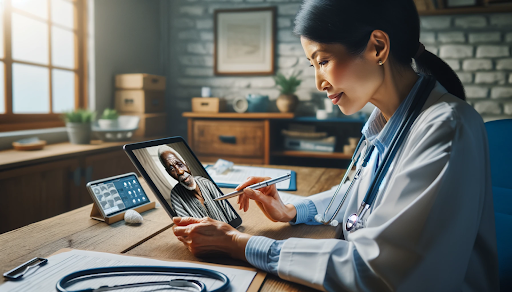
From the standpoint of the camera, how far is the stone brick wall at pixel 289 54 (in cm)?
304

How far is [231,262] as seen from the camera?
28.5 inches

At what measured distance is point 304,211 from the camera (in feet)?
3.24

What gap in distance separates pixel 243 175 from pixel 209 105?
1879mm

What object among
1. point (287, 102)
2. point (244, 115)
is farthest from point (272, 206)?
point (287, 102)

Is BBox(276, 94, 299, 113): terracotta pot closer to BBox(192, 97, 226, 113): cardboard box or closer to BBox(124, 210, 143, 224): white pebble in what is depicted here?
BBox(192, 97, 226, 113): cardboard box

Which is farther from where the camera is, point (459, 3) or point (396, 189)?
point (459, 3)

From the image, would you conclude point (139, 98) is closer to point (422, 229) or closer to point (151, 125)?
point (151, 125)

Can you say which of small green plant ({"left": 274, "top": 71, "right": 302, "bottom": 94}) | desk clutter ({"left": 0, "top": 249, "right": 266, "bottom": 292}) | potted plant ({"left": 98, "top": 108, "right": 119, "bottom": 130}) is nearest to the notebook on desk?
desk clutter ({"left": 0, "top": 249, "right": 266, "bottom": 292})

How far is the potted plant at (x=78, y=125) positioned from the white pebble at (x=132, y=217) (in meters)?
1.70

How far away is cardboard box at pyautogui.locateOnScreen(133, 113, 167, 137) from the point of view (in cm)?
303

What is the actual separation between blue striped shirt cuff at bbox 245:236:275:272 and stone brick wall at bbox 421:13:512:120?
2.98 m

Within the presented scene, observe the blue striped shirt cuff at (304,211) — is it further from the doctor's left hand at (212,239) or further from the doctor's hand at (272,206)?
the doctor's left hand at (212,239)

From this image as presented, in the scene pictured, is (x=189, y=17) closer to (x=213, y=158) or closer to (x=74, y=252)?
(x=213, y=158)

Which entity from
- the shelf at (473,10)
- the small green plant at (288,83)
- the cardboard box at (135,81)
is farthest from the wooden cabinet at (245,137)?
the shelf at (473,10)
